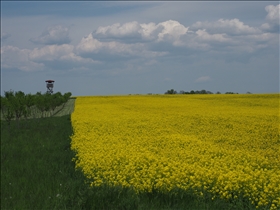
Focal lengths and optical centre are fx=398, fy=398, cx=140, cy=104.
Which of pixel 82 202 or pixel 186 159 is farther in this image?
pixel 186 159

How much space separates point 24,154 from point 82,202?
7984mm

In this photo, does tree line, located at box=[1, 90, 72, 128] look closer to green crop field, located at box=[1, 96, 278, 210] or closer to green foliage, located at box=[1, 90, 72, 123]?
green foliage, located at box=[1, 90, 72, 123]

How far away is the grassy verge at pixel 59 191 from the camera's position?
298 inches

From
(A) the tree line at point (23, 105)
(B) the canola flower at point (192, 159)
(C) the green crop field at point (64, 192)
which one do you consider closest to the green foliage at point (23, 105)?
(A) the tree line at point (23, 105)

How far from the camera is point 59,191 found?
923cm

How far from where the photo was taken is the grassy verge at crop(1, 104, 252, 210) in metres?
7.57

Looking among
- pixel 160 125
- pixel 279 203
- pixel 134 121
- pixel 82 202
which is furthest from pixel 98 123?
pixel 279 203

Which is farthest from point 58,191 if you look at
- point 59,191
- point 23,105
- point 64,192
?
point 23,105

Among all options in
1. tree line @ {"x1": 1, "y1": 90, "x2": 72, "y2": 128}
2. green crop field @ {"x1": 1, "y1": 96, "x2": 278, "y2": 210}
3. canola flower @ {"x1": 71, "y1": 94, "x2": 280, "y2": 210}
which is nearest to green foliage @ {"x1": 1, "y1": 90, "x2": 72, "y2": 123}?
tree line @ {"x1": 1, "y1": 90, "x2": 72, "y2": 128}

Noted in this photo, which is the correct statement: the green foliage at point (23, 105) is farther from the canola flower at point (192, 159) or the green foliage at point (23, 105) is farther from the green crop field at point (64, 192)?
the green crop field at point (64, 192)

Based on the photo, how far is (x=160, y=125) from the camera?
18.3 m

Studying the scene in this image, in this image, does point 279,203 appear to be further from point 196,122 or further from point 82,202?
point 196,122

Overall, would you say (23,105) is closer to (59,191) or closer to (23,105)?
(23,105)

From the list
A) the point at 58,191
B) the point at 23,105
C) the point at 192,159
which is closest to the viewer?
the point at 58,191
